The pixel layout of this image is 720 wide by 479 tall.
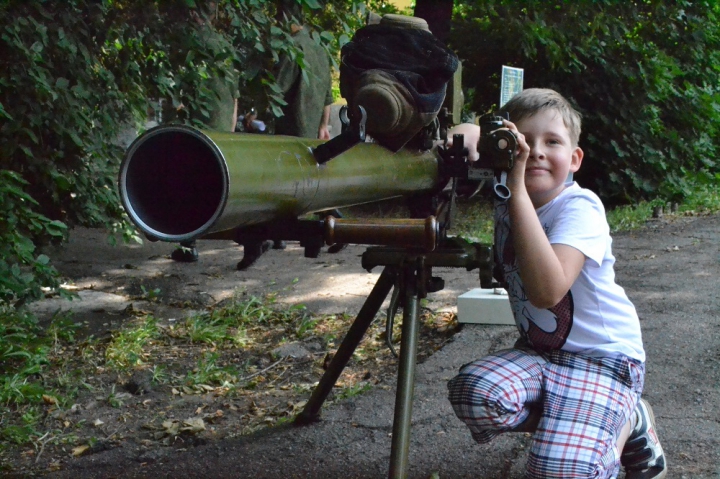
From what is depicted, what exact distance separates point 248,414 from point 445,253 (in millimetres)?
1684

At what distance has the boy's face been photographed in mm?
2180

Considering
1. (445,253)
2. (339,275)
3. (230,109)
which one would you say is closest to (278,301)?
(339,275)

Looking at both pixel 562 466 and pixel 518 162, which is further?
pixel 562 466

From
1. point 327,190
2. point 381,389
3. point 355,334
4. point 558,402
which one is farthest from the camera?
point 381,389

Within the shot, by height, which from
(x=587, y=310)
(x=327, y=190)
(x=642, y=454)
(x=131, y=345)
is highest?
(x=327, y=190)

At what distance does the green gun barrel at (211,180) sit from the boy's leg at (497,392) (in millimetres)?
693

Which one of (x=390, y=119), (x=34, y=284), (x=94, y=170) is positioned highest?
(x=390, y=119)

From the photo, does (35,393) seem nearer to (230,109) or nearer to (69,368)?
(69,368)

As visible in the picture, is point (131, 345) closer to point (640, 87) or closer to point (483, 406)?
point (483, 406)

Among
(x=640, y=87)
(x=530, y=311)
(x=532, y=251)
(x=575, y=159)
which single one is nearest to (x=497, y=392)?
(x=530, y=311)

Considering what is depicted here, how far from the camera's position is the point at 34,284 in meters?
3.72

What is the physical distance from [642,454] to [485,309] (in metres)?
2.01

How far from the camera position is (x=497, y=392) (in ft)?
6.93

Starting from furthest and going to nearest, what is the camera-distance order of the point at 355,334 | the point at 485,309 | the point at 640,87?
the point at 640,87 < the point at 485,309 < the point at 355,334
